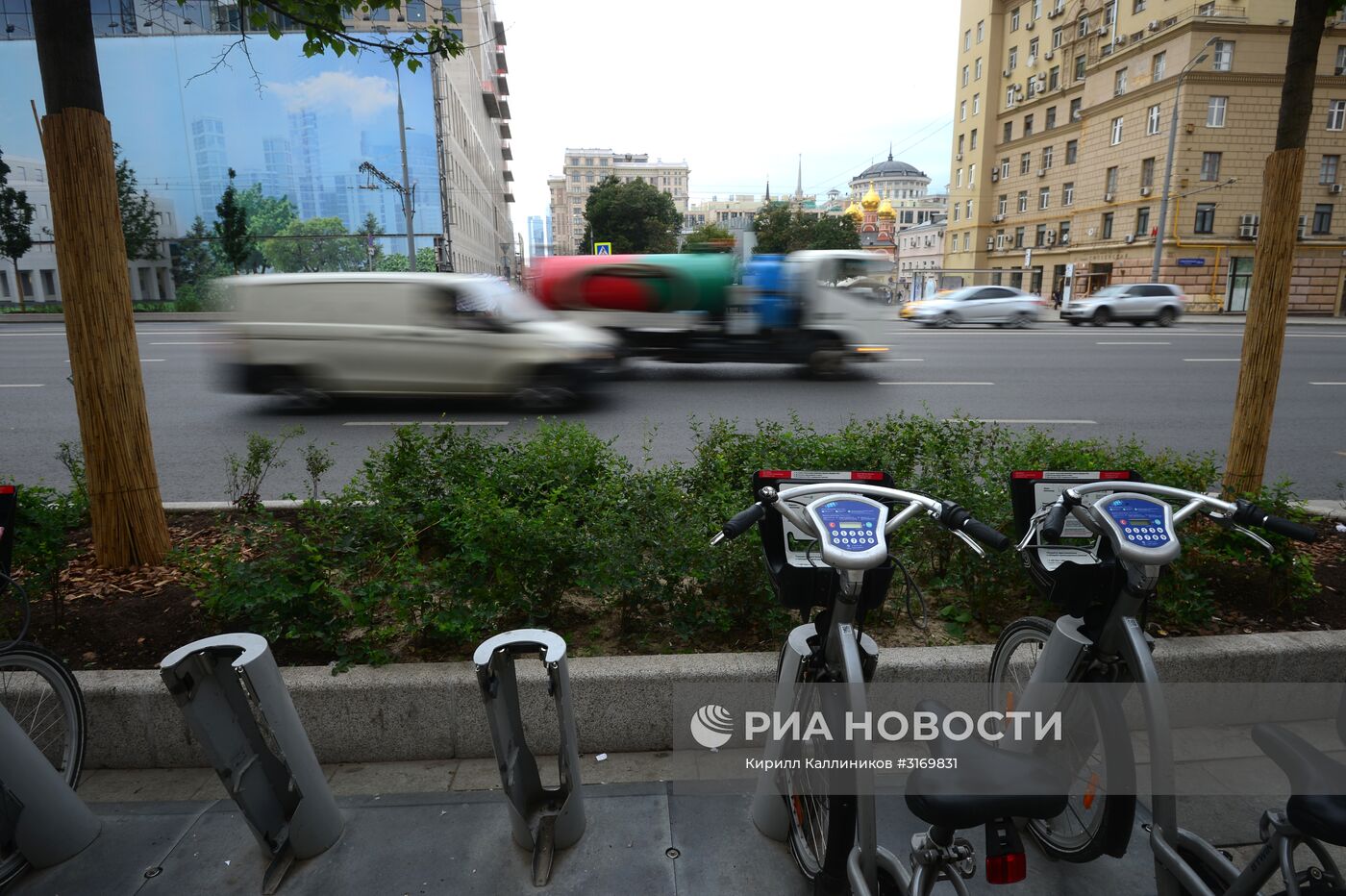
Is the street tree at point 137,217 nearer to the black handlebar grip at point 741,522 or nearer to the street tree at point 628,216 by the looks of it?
the street tree at point 628,216

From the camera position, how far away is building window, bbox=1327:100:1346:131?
39.9 metres

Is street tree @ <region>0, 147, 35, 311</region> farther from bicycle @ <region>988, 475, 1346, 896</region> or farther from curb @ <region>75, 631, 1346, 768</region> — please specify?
bicycle @ <region>988, 475, 1346, 896</region>

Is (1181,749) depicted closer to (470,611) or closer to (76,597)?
(470,611)

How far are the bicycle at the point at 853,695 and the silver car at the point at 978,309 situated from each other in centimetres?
2634

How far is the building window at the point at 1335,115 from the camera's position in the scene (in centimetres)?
3994

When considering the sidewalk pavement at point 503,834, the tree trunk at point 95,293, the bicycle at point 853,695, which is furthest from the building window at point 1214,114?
the tree trunk at point 95,293

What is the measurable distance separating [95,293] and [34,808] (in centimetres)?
232

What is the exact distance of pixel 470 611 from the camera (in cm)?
310

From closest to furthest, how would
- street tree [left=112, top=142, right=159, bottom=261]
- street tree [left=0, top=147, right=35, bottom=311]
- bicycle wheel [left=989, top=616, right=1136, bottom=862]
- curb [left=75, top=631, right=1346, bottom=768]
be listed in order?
1. bicycle wheel [left=989, top=616, right=1136, bottom=862]
2. curb [left=75, top=631, right=1346, bottom=768]
3. street tree [left=0, top=147, right=35, bottom=311]
4. street tree [left=112, top=142, right=159, bottom=261]

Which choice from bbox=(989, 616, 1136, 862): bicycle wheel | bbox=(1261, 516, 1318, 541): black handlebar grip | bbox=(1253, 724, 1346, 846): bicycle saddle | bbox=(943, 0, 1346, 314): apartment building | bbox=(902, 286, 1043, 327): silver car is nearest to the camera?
bbox=(1253, 724, 1346, 846): bicycle saddle

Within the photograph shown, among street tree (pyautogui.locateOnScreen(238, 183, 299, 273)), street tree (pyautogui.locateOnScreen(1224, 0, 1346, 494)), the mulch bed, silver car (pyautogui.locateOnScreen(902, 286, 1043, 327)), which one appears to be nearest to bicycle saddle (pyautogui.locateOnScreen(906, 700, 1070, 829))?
the mulch bed

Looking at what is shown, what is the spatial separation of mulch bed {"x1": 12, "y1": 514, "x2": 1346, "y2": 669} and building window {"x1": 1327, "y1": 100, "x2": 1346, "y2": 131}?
5086 cm

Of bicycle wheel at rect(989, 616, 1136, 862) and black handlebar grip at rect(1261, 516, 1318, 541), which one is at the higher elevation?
black handlebar grip at rect(1261, 516, 1318, 541)

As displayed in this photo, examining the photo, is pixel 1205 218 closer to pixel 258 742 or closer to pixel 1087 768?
pixel 1087 768
